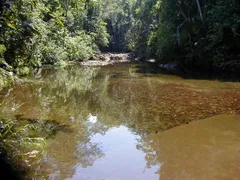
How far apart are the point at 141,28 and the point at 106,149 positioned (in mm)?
41337

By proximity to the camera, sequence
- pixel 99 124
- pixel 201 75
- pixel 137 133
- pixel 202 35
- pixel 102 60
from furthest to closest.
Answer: pixel 102 60
pixel 202 35
pixel 201 75
pixel 99 124
pixel 137 133

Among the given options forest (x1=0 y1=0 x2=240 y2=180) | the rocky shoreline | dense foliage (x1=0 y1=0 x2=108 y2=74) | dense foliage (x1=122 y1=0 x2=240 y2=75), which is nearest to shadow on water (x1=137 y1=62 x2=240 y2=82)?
dense foliage (x1=122 y1=0 x2=240 y2=75)

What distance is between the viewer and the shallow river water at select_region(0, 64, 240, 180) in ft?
14.5

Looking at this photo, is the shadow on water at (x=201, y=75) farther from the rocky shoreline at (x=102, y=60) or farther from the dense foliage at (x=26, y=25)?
the rocky shoreline at (x=102, y=60)

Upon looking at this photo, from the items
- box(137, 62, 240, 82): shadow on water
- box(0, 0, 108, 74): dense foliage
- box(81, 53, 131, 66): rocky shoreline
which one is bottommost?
box(81, 53, 131, 66): rocky shoreline

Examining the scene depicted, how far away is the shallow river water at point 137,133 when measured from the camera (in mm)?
4426

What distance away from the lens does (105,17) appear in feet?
177

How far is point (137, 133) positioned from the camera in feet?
21.2

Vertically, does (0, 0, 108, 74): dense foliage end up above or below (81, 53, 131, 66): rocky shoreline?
above

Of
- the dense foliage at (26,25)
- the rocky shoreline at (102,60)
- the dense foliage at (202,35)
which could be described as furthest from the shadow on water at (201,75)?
the rocky shoreline at (102,60)

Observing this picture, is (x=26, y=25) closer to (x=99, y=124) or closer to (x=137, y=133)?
Answer: (x=99, y=124)

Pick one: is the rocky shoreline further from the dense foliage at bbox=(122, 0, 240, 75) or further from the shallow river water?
the shallow river water

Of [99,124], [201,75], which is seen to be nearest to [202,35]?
[201,75]

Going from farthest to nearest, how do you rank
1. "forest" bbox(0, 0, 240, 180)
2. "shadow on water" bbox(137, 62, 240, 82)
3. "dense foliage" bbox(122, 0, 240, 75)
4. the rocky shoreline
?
the rocky shoreline
"dense foliage" bbox(122, 0, 240, 75)
"shadow on water" bbox(137, 62, 240, 82)
"forest" bbox(0, 0, 240, 180)
